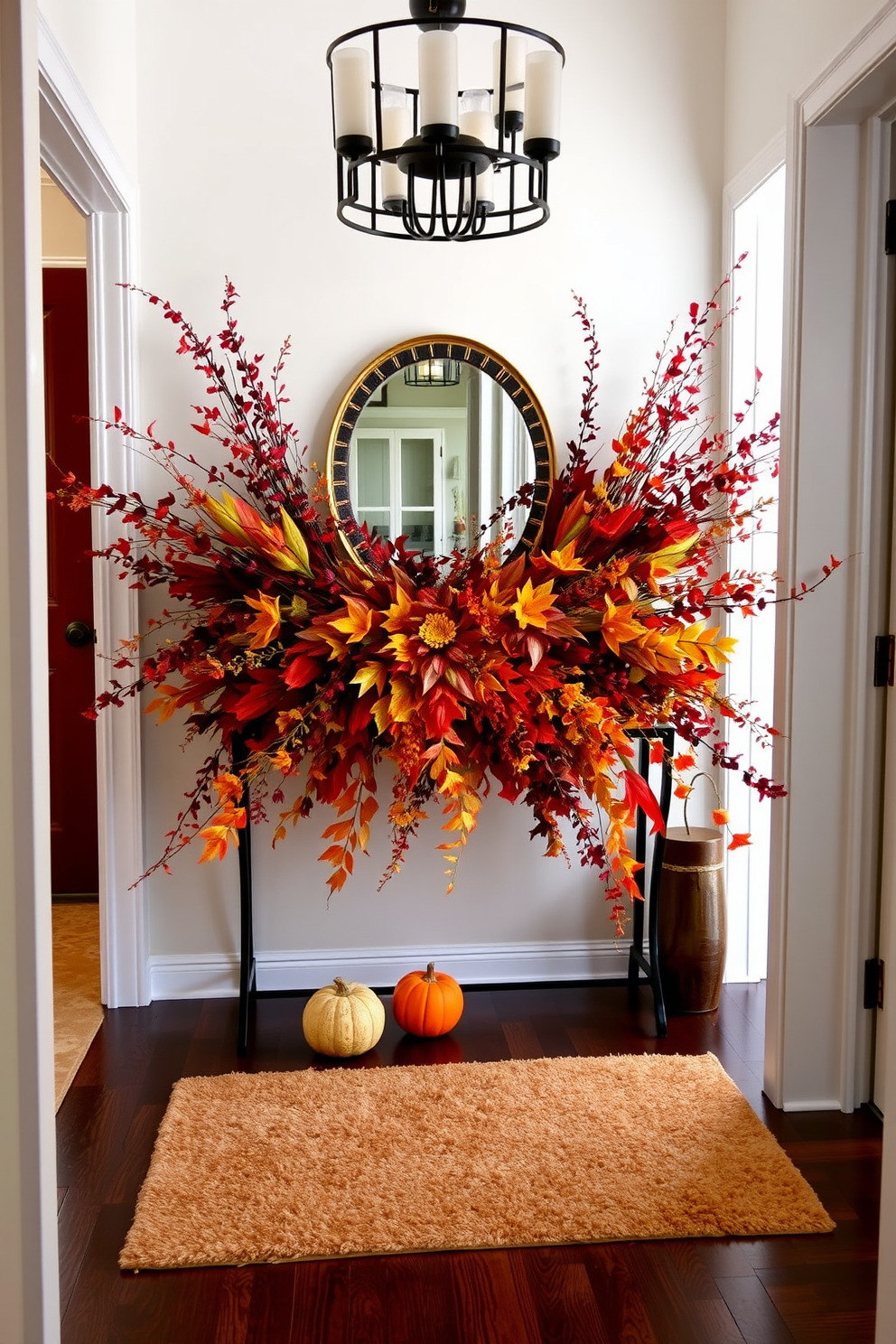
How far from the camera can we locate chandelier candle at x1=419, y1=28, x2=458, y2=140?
1729 mm

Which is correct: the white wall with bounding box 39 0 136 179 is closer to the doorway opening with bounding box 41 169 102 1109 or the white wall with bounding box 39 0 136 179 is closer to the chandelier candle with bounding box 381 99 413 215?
the chandelier candle with bounding box 381 99 413 215

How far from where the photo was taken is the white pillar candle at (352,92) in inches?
74.5

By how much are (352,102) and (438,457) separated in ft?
4.01

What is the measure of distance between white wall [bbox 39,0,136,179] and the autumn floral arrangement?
0.47 metres

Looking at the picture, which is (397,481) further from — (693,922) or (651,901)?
(693,922)

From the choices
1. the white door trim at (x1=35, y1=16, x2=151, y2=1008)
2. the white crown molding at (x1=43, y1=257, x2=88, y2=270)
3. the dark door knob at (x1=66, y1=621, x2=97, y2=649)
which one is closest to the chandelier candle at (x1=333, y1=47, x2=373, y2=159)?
the white door trim at (x1=35, y1=16, x2=151, y2=1008)

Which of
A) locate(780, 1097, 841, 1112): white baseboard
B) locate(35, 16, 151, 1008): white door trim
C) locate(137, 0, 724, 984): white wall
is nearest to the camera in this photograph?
locate(780, 1097, 841, 1112): white baseboard

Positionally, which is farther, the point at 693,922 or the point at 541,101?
the point at 693,922

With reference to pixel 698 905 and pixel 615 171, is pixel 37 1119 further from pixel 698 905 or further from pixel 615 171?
pixel 615 171

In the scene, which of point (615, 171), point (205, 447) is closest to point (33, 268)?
point (205, 447)

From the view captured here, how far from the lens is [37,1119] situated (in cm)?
158

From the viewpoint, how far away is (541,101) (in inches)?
73.7

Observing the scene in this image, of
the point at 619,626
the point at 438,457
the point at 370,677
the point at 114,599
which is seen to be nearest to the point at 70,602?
the point at 114,599

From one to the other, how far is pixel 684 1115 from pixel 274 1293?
0.98 meters
